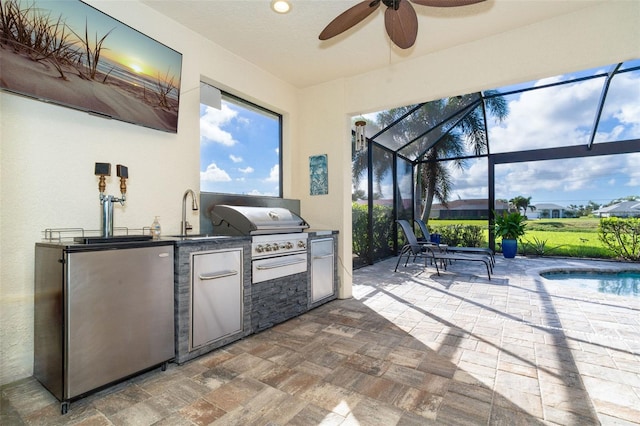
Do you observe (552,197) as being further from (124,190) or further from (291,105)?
(124,190)

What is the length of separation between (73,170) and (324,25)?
2.56 metres

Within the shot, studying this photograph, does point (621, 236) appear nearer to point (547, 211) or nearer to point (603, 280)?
point (547, 211)

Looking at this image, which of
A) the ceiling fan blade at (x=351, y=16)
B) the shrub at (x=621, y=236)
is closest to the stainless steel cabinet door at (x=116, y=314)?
the ceiling fan blade at (x=351, y=16)

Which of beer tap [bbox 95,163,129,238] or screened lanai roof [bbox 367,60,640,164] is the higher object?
screened lanai roof [bbox 367,60,640,164]

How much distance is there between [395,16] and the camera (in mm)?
2107

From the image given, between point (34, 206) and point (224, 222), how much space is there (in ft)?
4.67

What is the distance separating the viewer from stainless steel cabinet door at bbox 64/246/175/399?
170 cm

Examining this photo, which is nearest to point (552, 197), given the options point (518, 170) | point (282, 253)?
point (518, 170)

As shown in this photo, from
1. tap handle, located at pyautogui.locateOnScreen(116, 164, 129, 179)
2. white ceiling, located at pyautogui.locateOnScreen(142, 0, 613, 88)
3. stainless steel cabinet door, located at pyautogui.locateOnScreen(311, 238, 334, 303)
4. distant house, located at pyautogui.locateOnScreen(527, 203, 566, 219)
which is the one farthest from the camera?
distant house, located at pyautogui.locateOnScreen(527, 203, 566, 219)

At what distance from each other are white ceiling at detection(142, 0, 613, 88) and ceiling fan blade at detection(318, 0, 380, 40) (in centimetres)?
51

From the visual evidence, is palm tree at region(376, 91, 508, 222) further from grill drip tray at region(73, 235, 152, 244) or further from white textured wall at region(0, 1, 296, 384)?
grill drip tray at region(73, 235, 152, 244)

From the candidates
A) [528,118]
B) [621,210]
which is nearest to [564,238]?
[621,210]

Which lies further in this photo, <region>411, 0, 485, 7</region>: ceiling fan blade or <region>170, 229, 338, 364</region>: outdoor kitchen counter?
<region>170, 229, 338, 364</region>: outdoor kitchen counter

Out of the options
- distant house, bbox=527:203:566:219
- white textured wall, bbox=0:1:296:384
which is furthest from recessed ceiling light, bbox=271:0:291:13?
distant house, bbox=527:203:566:219
